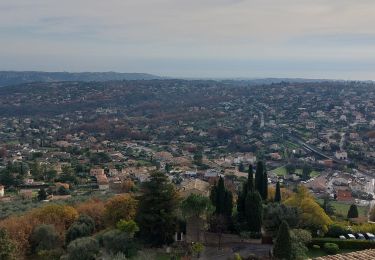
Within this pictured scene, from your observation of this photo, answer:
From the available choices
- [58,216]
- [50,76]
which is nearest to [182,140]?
[58,216]

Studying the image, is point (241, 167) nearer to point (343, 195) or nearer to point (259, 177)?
point (343, 195)

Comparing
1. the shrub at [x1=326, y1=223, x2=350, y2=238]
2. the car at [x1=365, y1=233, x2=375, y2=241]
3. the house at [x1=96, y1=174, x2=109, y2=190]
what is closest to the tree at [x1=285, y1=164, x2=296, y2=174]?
the house at [x1=96, y1=174, x2=109, y2=190]

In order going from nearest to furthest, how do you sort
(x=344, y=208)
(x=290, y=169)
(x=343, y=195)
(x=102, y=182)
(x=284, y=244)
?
(x=284, y=244)
(x=344, y=208)
(x=343, y=195)
(x=102, y=182)
(x=290, y=169)

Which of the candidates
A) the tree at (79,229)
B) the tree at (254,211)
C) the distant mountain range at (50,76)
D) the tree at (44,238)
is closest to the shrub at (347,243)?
the tree at (254,211)

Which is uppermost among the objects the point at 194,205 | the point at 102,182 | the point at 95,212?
the point at 194,205

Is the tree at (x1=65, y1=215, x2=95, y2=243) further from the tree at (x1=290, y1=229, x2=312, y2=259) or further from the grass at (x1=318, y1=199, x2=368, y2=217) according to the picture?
the grass at (x1=318, y1=199, x2=368, y2=217)

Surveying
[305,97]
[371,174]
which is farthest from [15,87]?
[371,174]

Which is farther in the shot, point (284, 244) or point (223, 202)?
point (223, 202)

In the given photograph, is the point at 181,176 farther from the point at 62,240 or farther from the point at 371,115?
the point at 371,115
